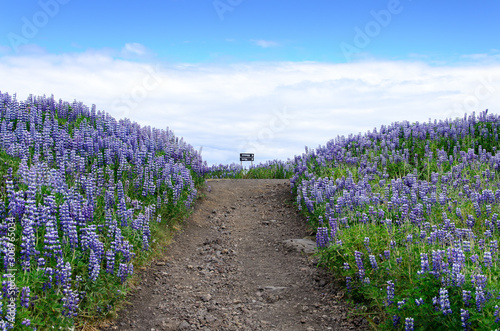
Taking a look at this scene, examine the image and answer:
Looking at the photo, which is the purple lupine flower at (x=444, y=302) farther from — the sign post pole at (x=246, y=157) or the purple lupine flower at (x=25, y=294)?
the sign post pole at (x=246, y=157)

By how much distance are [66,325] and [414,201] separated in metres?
6.84

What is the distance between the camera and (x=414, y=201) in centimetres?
916

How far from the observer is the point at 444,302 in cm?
514

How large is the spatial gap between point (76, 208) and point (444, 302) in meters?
5.58

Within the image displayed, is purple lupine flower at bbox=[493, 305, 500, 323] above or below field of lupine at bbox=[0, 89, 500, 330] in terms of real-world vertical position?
below

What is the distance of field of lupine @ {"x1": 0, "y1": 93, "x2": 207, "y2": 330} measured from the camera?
19.1 feet

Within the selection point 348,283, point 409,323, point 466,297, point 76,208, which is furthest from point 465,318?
point 76,208

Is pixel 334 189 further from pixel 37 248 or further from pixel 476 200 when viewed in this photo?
pixel 37 248

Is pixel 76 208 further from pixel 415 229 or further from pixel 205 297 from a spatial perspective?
pixel 415 229

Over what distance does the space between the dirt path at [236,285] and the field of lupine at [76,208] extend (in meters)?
0.61

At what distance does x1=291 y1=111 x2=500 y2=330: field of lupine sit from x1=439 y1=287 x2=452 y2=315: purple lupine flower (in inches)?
0.5

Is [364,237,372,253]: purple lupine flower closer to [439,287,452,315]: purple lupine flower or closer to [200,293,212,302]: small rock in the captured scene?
[439,287,452,315]: purple lupine flower

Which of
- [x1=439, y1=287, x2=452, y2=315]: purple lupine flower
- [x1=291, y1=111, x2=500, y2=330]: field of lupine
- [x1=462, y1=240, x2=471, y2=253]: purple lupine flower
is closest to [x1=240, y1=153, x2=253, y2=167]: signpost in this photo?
[x1=291, y1=111, x2=500, y2=330]: field of lupine

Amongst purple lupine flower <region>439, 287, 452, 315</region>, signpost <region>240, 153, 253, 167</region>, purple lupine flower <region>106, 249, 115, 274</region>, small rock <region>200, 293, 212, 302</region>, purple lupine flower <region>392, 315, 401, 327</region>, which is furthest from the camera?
signpost <region>240, 153, 253, 167</region>
